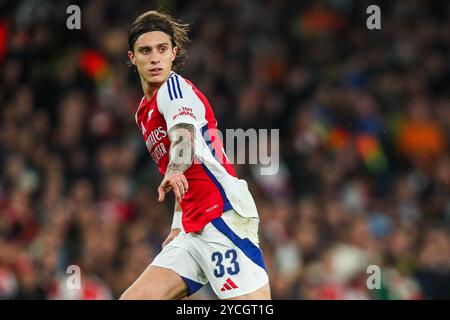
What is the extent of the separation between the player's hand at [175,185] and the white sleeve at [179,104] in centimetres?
41

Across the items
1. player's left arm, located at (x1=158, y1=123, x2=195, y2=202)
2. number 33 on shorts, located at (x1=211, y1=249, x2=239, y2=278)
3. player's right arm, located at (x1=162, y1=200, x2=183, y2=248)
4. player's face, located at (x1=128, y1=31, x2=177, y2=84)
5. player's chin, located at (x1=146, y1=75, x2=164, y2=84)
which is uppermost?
player's face, located at (x1=128, y1=31, x2=177, y2=84)

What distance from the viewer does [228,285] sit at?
5.48 metres

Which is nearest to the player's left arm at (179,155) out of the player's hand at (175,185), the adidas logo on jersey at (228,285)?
the player's hand at (175,185)

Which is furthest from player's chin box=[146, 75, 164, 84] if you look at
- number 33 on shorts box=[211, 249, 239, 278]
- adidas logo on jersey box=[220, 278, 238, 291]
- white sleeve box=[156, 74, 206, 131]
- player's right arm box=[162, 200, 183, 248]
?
adidas logo on jersey box=[220, 278, 238, 291]

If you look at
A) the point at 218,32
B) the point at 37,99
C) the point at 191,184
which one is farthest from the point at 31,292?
the point at 218,32

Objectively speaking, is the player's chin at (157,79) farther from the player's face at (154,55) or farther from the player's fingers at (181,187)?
the player's fingers at (181,187)

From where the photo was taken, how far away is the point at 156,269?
18.7 ft

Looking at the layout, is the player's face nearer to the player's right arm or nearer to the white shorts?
the player's right arm

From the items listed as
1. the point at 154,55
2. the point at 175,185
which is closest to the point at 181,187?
the point at 175,185

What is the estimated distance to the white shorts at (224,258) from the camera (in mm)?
5465

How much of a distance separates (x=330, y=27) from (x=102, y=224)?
5.20 metres

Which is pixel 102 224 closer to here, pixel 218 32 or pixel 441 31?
pixel 218 32

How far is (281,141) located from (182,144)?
23.2ft

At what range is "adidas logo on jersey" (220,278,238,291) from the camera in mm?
5461
